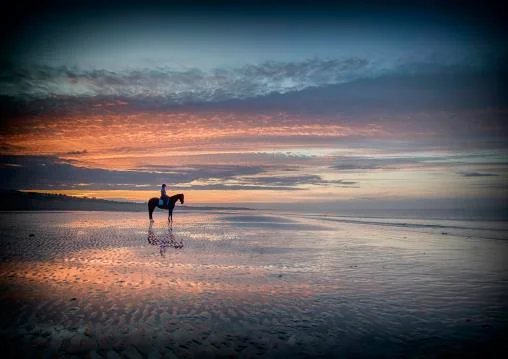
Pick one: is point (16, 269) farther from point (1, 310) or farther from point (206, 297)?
point (206, 297)

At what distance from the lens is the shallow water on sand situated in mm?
7000

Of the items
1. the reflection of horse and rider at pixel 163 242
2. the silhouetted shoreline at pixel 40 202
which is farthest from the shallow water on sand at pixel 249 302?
the silhouetted shoreline at pixel 40 202

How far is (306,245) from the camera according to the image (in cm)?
2047

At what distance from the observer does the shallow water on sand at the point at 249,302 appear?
23.0 ft

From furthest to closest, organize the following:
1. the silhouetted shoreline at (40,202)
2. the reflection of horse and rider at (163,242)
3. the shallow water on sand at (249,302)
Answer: the silhouetted shoreline at (40,202)
the reflection of horse and rider at (163,242)
the shallow water on sand at (249,302)

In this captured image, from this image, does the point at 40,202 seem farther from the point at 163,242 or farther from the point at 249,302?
the point at 249,302

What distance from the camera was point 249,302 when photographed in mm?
9711

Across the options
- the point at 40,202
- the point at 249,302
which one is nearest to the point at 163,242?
the point at 249,302

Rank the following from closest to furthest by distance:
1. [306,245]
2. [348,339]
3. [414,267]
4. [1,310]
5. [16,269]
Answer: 1. [348,339]
2. [1,310]
3. [16,269]
4. [414,267]
5. [306,245]

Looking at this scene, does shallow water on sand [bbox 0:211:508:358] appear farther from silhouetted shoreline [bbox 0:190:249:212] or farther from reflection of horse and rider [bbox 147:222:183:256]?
silhouetted shoreline [bbox 0:190:249:212]

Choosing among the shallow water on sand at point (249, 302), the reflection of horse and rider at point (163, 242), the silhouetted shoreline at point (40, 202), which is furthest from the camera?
the silhouetted shoreline at point (40, 202)

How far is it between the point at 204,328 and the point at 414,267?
31.8ft

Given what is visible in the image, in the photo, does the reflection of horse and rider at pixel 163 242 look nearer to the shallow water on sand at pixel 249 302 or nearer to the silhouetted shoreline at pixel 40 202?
the shallow water on sand at pixel 249 302

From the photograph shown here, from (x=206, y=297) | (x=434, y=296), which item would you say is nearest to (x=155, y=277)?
(x=206, y=297)
